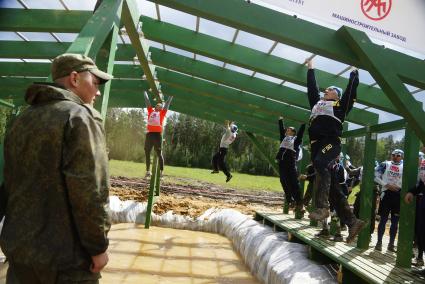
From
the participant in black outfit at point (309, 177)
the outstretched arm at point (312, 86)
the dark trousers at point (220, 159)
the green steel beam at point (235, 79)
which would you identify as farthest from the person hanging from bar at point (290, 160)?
the dark trousers at point (220, 159)

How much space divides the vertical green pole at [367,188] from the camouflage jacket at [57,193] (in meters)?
4.73

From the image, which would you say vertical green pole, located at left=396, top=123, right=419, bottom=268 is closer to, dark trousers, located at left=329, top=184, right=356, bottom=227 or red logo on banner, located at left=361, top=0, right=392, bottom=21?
dark trousers, located at left=329, top=184, right=356, bottom=227

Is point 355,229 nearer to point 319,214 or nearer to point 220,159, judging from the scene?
point 319,214

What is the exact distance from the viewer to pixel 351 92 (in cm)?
497

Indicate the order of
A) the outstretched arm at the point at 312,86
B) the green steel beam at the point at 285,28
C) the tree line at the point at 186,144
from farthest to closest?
the tree line at the point at 186,144 → the outstretched arm at the point at 312,86 → the green steel beam at the point at 285,28

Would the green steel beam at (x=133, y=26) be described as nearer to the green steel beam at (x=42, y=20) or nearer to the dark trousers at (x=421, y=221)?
the green steel beam at (x=42, y=20)

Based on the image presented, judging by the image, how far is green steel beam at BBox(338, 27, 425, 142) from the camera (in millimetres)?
4301

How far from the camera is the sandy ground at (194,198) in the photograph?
13.6m

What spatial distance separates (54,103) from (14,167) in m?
0.36

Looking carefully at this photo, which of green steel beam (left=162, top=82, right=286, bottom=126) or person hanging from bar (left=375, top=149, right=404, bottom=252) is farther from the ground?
green steel beam (left=162, top=82, right=286, bottom=126)

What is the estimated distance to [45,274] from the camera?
5.82ft

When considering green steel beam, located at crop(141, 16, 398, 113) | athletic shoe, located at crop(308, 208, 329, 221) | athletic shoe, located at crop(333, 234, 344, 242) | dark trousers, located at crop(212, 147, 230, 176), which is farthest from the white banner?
dark trousers, located at crop(212, 147, 230, 176)

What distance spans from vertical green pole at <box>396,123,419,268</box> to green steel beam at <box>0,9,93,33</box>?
488 cm

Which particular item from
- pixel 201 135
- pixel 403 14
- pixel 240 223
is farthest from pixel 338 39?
pixel 201 135
